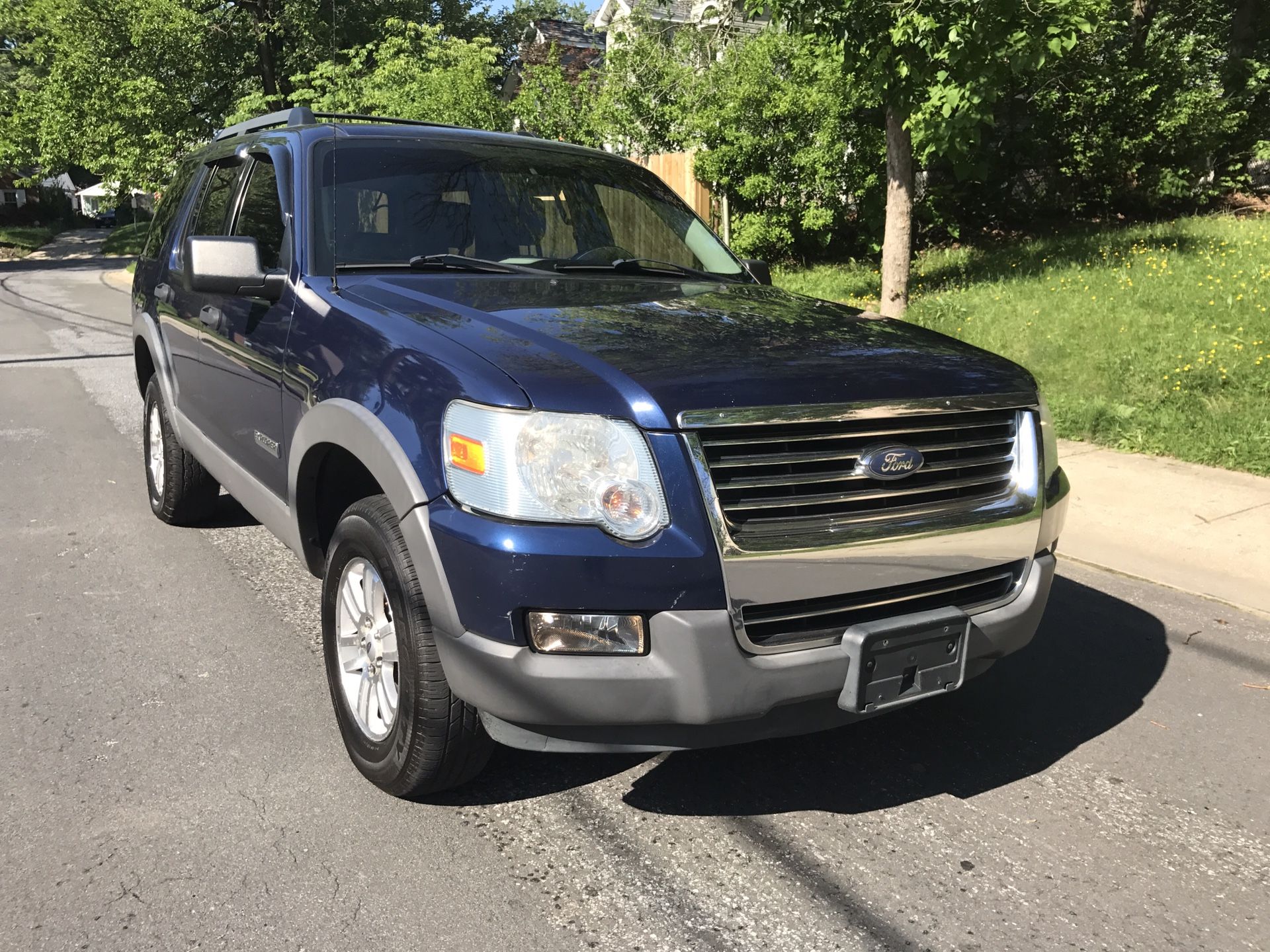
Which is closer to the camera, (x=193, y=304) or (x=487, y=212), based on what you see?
(x=487, y=212)

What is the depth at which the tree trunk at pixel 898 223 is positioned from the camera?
11.9 m

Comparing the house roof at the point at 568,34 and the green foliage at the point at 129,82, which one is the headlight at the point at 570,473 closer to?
the green foliage at the point at 129,82

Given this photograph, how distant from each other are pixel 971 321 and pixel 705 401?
8436 mm

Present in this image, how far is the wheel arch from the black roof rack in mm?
1503

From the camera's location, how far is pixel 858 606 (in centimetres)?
275

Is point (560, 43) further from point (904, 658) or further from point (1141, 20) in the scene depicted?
point (904, 658)

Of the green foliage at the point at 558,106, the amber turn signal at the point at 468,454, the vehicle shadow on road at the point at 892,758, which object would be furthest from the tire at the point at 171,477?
the green foliage at the point at 558,106

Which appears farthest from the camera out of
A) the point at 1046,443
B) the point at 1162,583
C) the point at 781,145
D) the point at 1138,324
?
the point at 781,145

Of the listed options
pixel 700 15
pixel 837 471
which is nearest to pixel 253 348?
pixel 837 471

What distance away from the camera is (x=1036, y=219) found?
620 inches

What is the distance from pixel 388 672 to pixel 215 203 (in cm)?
277

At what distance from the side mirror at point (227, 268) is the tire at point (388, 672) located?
3.34 feet

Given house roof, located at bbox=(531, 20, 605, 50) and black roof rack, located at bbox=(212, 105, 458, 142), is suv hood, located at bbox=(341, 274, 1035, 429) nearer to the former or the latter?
black roof rack, located at bbox=(212, 105, 458, 142)

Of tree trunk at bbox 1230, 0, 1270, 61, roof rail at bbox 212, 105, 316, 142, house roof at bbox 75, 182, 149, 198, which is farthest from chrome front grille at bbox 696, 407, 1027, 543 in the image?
house roof at bbox 75, 182, 149, 198
